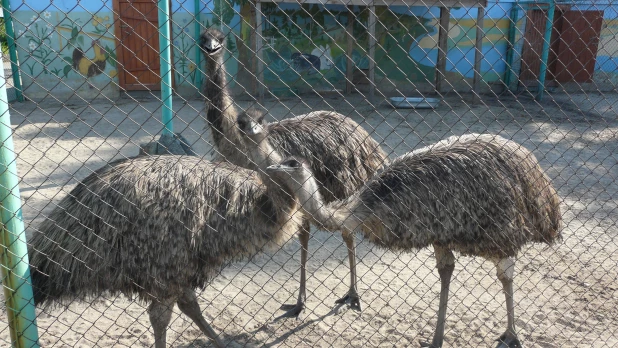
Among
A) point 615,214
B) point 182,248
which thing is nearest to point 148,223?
point 182,248

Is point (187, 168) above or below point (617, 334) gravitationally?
above

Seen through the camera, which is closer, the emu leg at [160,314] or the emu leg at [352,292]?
the emu leg at [160,314]

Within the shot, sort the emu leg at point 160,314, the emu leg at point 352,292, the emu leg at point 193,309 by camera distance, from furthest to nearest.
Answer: the emu leg at point 352,292
the emu leg at point 193,309
the emu leg at point 160,314

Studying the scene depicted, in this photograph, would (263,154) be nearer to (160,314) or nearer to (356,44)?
(160,314)

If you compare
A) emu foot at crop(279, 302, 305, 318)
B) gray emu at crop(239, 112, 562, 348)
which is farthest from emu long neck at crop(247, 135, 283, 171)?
emu foot at crop(279, 302, 305, 318)

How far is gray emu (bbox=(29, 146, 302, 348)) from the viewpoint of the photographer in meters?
2.73

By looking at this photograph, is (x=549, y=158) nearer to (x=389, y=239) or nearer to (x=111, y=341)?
(x=389, y=239)

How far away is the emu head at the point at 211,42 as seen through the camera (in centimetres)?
414

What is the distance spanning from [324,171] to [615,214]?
3276 millimetres

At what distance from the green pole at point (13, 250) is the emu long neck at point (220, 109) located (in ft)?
5.28

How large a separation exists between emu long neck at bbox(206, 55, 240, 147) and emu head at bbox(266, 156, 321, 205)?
0.94 meters

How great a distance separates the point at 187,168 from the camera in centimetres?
298

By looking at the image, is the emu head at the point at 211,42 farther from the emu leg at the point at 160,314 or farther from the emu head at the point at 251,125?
the emu leg at the point at 160,314

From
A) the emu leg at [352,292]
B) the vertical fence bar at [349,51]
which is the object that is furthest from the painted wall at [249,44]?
the emu leg at [352,292]
